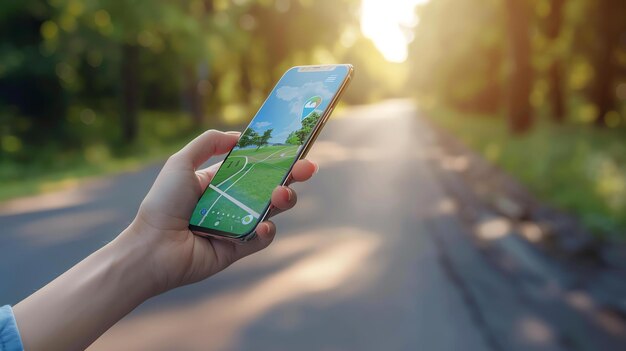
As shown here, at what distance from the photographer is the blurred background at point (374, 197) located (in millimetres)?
5121

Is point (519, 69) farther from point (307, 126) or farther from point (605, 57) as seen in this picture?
point (307, 126)

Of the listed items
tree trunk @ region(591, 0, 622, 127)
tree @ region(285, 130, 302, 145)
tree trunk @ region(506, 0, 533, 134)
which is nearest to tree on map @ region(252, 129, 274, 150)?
tree @ region(285, 130, 302, 145)

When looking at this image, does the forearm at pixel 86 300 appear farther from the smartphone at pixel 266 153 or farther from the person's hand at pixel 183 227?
the smartphone at pixel 266 153

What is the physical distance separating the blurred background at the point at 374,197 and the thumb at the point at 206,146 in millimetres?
1865

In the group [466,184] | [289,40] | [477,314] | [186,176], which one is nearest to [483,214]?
[466,184]

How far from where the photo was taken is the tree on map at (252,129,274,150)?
9.80 ft

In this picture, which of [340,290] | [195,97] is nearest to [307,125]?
[340,290]

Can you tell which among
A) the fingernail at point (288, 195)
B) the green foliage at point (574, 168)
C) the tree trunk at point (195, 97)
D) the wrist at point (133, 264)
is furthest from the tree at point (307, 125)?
the tree trunk at point (195, 97)

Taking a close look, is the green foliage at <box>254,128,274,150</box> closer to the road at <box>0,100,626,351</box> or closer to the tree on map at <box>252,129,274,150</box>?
the tree on map at <box>252,129,274,150</box>

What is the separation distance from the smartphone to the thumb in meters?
0.07

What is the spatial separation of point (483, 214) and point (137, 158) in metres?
10.9

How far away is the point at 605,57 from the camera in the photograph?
24875mm

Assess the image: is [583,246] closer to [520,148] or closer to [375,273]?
[375,273]

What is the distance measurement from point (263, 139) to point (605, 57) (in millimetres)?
25101
